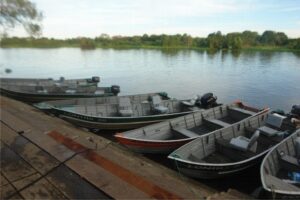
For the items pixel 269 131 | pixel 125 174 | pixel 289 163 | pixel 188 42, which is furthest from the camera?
pixel 188 42

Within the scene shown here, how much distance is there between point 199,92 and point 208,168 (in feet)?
52.8

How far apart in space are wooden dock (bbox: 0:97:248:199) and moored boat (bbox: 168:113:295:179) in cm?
98

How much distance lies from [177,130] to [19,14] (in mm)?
18257

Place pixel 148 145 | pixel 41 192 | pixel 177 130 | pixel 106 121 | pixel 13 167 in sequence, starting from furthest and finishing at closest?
1. pixel 106 121
2. pixel 177 130
3. pixel 148 145
4. pixel 13 167
5. pixel 41 192

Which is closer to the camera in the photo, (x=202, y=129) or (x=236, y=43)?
(x=202, y=129)

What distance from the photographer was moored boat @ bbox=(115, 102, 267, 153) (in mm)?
7992

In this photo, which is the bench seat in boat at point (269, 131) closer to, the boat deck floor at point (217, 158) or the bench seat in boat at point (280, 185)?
the boat deck floor at point (217, 158)

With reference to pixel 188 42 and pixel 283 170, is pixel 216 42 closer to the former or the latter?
pixel 188 42

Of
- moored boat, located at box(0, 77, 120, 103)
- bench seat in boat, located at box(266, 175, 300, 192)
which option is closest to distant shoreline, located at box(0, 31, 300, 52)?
moored boat, located at box(0, 77, 120, 103)

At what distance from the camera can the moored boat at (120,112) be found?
35.0 feet

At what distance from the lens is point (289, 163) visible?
22.2 feet

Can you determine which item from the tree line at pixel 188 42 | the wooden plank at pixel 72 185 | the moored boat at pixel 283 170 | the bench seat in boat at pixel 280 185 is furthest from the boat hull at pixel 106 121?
the tree line at pixel 188 42

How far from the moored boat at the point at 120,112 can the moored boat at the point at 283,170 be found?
15.9ft

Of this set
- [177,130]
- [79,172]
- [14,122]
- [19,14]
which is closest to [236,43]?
[19,14]
